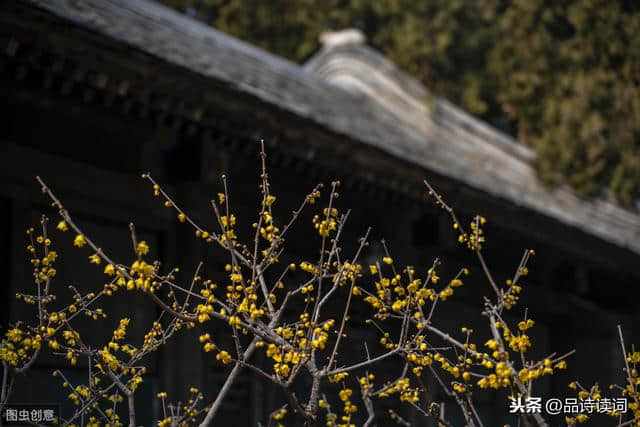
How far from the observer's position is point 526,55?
18016 millimetres

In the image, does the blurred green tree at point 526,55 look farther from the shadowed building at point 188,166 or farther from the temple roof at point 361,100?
the shadowed building at point 188,166

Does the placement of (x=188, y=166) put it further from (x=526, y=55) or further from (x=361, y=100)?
(x=526, y=55)

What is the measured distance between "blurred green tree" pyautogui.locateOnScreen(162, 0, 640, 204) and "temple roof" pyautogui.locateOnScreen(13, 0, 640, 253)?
0.77m

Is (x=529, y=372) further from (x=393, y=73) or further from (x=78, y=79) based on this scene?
(x=393, y=73)

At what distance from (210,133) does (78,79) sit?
1.17m

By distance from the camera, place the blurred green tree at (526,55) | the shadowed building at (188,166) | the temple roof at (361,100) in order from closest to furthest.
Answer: the shadowed building at (188,166)
the temple roof at (361,100)
the blurred green tree at (526,55)

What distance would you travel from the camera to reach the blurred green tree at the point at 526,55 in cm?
1557

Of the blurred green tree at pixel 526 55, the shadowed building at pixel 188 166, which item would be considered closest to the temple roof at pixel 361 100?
the shadowed building at pixel 188 166

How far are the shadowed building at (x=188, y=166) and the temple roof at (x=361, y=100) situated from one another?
0.17ft

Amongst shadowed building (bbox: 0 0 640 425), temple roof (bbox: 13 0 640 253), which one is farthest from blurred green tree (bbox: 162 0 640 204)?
shadowed building (bbox: 0 0 640 425)

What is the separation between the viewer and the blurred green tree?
15.6 m

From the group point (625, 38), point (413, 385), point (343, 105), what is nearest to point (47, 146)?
point (413, 385)

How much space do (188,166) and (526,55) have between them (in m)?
11.2

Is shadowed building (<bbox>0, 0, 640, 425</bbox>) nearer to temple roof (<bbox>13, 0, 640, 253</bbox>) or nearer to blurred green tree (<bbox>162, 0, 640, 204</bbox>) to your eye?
temple roof (<bbox>13, 0, 640, 253</bbox>)
